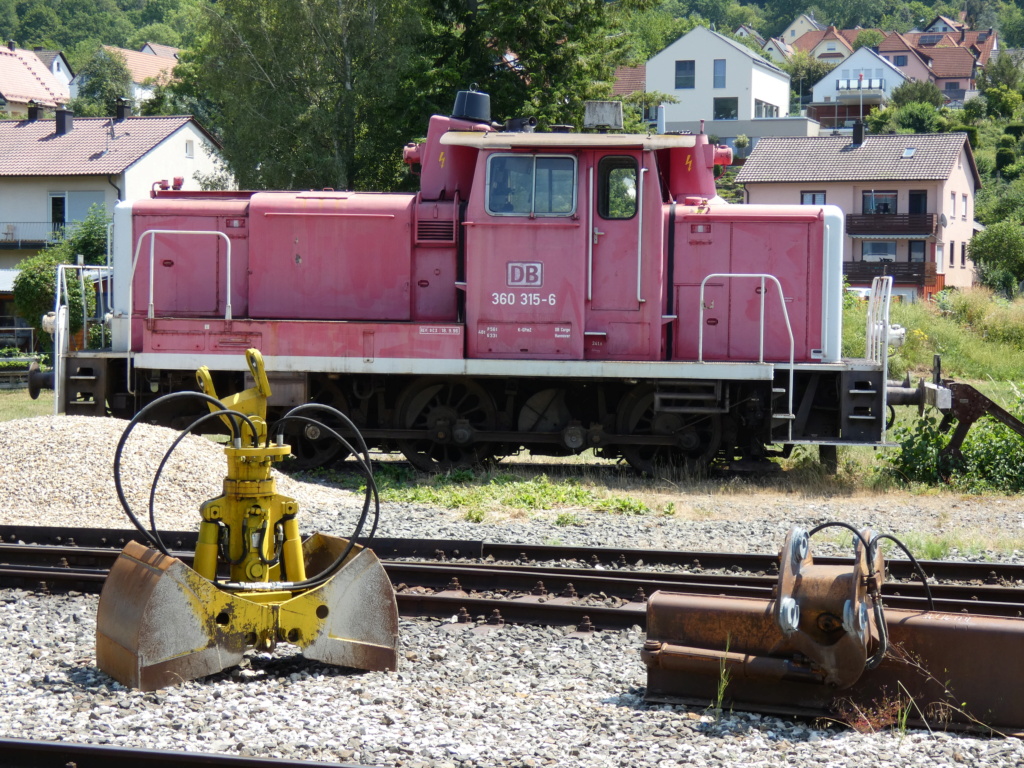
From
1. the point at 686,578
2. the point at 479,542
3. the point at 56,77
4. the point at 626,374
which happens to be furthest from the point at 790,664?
the point at 56,77

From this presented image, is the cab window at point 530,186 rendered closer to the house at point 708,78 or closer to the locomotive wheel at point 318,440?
the locomotive wheel at point 318,440

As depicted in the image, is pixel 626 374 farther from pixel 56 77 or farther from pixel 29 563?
pixel 56 77

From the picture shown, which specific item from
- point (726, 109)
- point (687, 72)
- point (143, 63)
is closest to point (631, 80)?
point (687, 72)

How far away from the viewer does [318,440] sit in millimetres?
11859

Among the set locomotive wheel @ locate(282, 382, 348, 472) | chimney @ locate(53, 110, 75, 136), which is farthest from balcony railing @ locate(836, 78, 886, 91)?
locomotive wheel @ locate(282, 382, 348, 472)

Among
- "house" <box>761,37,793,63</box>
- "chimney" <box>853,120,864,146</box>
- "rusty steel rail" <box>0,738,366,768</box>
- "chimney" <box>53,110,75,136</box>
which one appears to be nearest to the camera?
"rusty steel rail" <box>0,738,366,768</box>

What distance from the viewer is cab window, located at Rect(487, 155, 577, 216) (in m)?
11.0

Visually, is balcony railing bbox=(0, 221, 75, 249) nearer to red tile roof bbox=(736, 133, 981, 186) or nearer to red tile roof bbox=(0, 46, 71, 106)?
red tile roof bbox=(736, 133, 981, 186)

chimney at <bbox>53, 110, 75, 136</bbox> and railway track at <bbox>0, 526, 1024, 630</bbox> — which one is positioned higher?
chimney at <bbox>53, 110, 75, 136</bbox>

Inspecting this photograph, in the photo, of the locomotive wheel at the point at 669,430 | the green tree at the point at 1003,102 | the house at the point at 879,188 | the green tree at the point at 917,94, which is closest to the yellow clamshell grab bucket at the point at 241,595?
the locomotive wheel at the point at 669,430

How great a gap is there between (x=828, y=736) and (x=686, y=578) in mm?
2567

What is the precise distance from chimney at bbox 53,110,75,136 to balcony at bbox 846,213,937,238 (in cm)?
3429

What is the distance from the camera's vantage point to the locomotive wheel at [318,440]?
38.6 ft

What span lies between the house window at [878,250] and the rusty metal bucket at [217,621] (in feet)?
159
